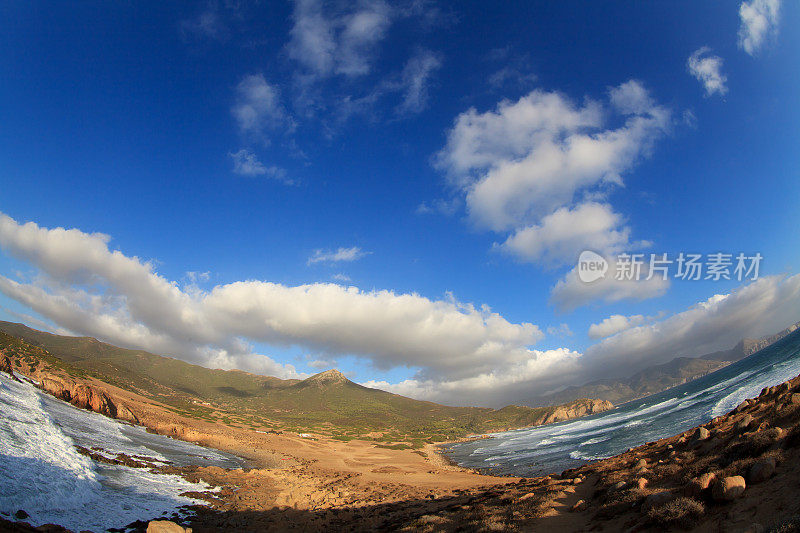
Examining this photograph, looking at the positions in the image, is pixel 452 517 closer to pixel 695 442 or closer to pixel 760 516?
pixel 760 516

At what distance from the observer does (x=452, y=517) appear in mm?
14711

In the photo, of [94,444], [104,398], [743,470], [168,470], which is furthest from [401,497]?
[104,398]

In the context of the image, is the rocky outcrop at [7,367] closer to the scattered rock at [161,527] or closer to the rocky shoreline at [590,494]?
the rocky shoreline at [590,494]

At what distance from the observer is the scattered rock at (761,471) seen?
862 cm

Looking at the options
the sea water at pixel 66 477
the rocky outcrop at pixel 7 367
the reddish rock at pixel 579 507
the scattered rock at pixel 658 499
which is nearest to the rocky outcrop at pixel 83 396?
the rocky outcrop at pixel 7 367

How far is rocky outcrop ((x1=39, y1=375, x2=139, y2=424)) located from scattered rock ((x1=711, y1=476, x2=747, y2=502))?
53756 mm

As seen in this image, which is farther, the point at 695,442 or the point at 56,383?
the point at 56,383

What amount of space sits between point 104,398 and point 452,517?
50357 mm

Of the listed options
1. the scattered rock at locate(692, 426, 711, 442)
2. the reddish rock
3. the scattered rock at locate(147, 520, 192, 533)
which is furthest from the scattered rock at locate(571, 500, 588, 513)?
the scattered rock at locate(147, 520, 192, 533)

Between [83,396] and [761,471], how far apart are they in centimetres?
5715

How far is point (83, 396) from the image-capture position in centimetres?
3788

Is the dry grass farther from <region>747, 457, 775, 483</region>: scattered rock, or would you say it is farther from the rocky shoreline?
<region>747, 457, 775, 483</region>: scattered rock

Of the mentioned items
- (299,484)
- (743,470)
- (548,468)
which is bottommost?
(548,468)

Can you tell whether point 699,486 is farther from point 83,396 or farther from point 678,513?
point 83,396
